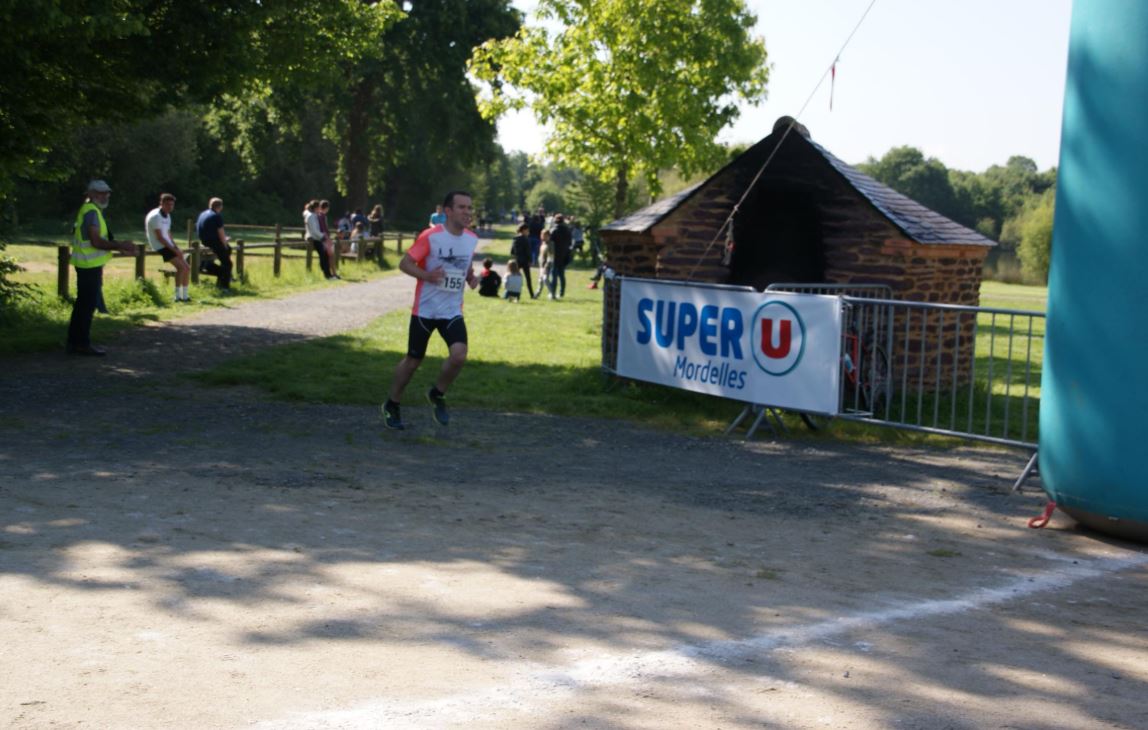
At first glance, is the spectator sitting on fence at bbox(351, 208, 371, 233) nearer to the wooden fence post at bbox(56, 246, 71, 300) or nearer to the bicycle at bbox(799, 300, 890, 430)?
the wooden fence post at bbox(56, 246, 71, 300)

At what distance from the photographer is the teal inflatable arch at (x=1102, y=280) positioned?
23.7 ft

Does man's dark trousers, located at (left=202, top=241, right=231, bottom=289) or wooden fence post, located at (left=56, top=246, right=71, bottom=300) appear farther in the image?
man's dark trousers, located at (left=202, top=241, right=231, bottom=289)

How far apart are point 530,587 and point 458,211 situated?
519 cm

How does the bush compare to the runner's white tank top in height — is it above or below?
below

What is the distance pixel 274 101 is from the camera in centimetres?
3681

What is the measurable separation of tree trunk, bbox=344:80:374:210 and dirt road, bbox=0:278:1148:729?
44217 millimetres

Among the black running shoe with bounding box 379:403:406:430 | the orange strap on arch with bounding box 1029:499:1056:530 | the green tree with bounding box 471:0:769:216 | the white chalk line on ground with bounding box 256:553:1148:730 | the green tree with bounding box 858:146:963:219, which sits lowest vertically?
the white chalk line on ground with bounding box 256:553:1148:730

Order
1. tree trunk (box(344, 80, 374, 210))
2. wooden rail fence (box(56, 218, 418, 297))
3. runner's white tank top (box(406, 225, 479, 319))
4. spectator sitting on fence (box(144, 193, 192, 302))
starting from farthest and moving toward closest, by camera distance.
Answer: tree trunk (box(344, 80, 374, 210)), spectator sitting on fence (box(144, 193, 192, 302)), wooden rail fence (box(56, 218, 418, 297)), runner's white tank top (box(406, 225, 479, 319))

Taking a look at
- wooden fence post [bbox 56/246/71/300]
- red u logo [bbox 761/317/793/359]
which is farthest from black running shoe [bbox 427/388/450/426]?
wooden fence post [bbox 56/246/71/300]

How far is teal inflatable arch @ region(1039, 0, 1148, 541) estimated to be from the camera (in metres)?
7.23

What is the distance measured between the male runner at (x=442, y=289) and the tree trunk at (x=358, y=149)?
43.2 m

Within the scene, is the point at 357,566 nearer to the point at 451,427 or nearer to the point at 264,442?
the point at 264,442

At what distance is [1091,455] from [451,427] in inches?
212

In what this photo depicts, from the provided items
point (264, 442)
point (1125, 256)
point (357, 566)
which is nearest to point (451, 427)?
point (264, 442)
